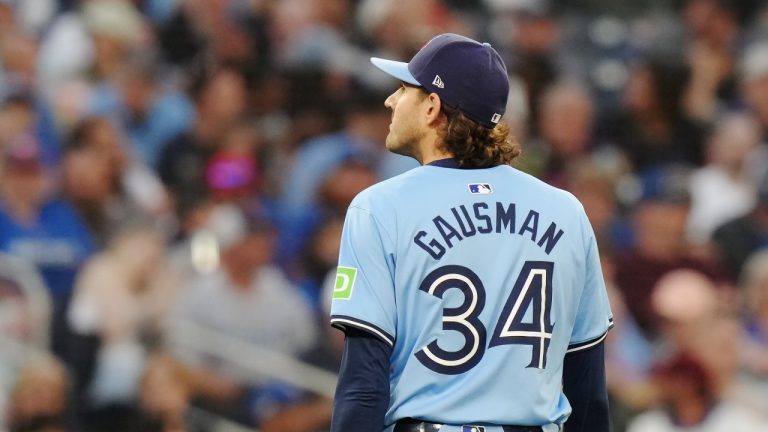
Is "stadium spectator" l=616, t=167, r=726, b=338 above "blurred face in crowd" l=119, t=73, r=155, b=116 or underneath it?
underneath

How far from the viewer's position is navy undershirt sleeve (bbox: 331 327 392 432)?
301 cm

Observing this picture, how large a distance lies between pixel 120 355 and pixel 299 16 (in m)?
3.57

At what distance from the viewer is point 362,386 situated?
3.02 metres

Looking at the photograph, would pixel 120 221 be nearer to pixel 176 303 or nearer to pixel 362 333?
pixel 176 303

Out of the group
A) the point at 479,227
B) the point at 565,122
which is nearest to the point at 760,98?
the point at 565,122

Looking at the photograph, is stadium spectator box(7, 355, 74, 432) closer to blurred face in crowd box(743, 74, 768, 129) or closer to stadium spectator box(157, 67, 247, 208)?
stadium spectator box(157, 67, 247, 208)

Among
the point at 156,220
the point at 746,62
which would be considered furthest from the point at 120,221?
the point at 746,62

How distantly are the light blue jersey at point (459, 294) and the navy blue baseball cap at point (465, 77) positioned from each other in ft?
0.53

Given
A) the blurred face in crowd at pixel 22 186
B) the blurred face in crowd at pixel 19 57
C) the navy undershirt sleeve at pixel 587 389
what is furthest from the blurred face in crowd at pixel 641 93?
the navy undershirt sleeve at pixel 587 389

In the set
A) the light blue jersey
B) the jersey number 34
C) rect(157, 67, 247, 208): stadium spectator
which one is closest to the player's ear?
the light blue jersey

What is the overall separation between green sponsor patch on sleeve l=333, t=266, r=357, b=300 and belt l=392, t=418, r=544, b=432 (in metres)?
0.32

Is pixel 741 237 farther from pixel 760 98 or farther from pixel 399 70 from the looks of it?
pixel 399 70

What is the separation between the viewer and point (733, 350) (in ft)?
21.4

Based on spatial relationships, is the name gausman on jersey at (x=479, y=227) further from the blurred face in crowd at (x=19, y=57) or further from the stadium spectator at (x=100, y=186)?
the blurred face in crowd at (x=19, y=57)
